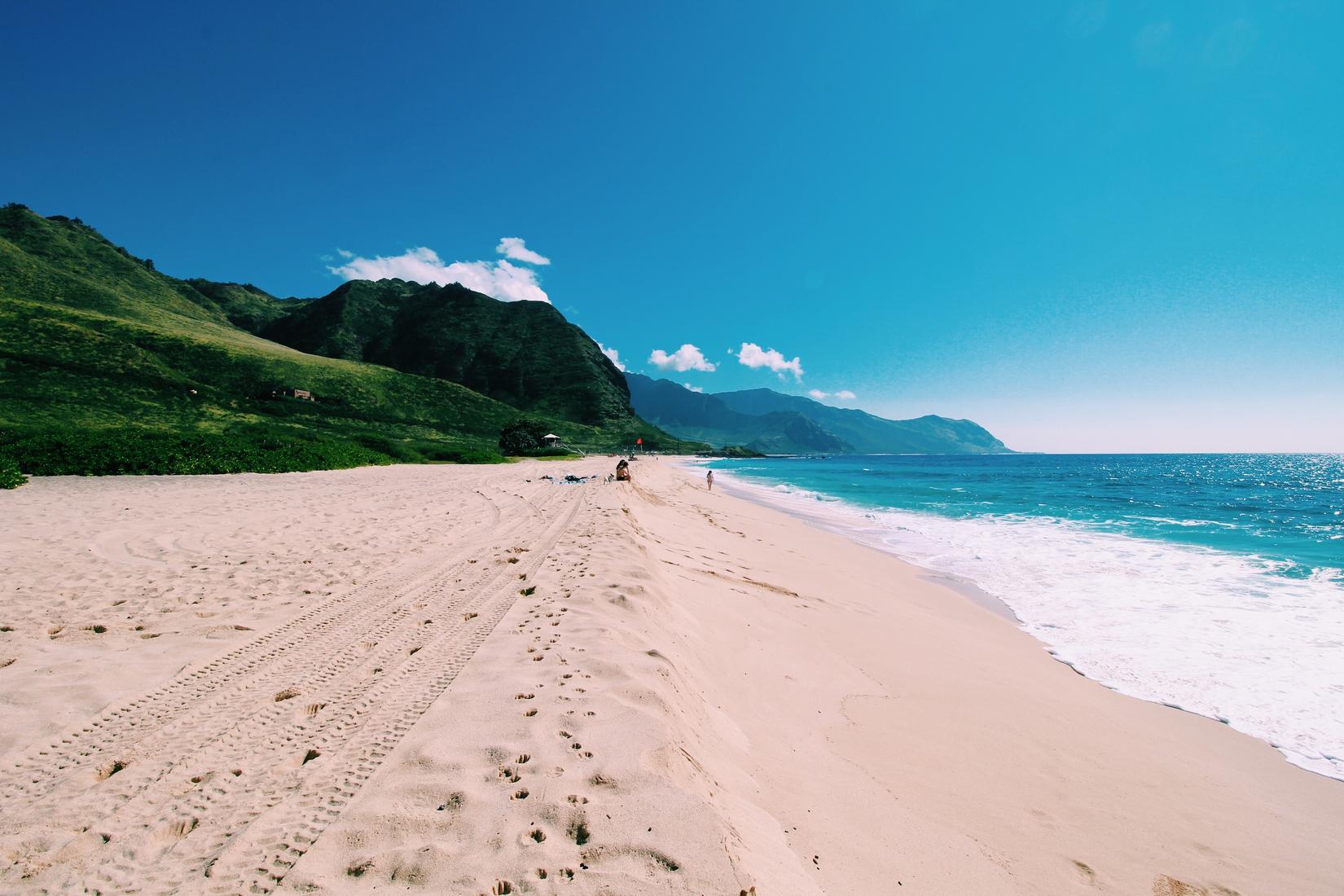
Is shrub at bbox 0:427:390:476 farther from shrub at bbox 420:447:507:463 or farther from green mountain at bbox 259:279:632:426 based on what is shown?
green mountain at bbox 259:279:632:426

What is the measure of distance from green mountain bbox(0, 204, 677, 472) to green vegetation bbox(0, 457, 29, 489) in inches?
96.5

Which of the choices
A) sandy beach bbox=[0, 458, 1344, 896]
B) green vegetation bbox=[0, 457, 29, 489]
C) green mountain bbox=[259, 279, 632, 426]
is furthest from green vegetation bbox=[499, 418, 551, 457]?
green mountain bbox=[259, 279, 632, 426]

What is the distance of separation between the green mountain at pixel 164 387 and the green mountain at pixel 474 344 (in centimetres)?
1181

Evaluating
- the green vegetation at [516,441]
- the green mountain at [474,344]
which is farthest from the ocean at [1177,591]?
the green mountain at [474,344]

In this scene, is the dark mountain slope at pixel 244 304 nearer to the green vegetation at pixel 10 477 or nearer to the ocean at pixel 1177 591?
the green vegetation at pixel 10 477

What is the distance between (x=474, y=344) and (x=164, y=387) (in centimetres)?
9974

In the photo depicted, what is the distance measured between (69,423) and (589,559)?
4837 centimetres

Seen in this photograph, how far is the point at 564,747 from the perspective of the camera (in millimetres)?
3350

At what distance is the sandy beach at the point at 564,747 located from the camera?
2.50 meters

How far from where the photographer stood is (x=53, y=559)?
296 inches

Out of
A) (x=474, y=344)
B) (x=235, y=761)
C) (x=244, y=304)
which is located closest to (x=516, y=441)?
(x=235, y=761)

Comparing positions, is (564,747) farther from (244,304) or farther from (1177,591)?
(244,304)

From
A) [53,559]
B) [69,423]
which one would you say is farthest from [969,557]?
[69,423]

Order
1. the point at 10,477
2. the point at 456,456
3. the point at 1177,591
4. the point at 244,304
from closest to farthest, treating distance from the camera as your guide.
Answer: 1. the point at 1177,591
2. the point at 10,477
3. the point at 456,456
4. the point at 244,304
